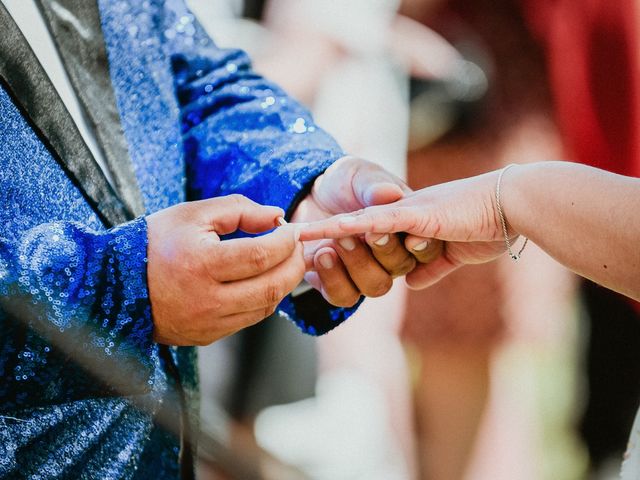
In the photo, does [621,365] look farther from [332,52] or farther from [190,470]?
[190,470]

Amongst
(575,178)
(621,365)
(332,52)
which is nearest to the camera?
(575,178)

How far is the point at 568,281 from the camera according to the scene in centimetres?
198

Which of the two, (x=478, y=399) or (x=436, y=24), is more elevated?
(x=436, y=24)

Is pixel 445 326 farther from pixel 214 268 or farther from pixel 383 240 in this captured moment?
pixel 214 268

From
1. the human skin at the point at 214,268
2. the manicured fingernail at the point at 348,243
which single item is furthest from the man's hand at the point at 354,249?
the human skin at the point at 214,268

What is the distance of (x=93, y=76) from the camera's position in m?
1.03

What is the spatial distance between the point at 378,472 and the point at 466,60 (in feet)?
4.33

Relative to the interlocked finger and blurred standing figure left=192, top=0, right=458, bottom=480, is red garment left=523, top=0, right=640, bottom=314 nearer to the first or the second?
blurred standing figure left=192, top=0, right=458, bottom=480

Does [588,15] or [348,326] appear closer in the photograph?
[588,15]

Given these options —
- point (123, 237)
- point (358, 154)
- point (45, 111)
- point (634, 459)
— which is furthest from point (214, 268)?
point (358, 154)

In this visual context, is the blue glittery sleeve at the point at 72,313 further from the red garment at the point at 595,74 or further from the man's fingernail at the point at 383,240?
the red garment at the point at 595,74

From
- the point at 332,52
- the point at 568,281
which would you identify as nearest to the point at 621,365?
the point at 568,281

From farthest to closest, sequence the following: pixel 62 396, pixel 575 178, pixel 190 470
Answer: pixel 190 470, pixel 575 178, pixel 62 396

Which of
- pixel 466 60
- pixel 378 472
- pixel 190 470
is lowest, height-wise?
pixel 378 472
